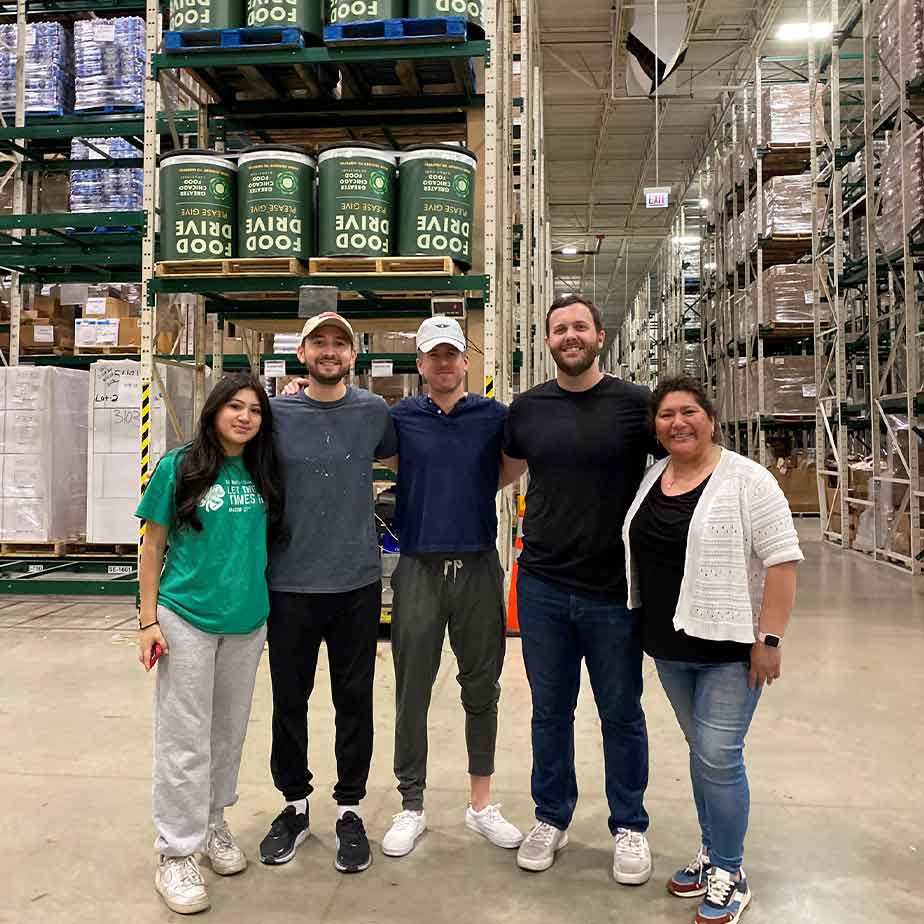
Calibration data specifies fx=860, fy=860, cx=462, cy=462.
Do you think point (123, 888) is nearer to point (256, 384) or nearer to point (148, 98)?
point (256, 384)

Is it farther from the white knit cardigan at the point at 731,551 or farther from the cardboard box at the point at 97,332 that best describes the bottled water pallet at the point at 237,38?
the white knit cardigan at the point at 731,551

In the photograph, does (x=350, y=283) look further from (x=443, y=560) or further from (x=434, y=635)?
(x=434, y=635)

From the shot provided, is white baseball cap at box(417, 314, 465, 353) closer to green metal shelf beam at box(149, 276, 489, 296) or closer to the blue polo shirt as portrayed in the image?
the blue polo shirt

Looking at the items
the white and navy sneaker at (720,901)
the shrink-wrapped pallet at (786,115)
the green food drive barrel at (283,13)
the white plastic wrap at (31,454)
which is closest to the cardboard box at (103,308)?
the white plastic wrap at (31,454)

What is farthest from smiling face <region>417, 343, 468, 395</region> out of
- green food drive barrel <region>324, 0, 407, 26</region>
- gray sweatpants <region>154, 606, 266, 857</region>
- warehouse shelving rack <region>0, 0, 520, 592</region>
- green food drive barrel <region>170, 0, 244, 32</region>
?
green food drive barrel <region>170, 0, 244, 32</region>

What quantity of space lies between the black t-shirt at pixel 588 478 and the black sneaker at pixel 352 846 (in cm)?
112

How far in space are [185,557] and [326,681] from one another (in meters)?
2.65


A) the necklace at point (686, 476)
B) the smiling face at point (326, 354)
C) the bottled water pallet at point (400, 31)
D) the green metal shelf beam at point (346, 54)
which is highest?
the bottled water pallet at point (400, 31)

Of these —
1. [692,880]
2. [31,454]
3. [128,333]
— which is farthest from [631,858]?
[128,333]

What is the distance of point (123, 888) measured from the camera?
9.45ft

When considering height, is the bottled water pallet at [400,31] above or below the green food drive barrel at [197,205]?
above

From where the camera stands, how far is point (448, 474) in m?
3.16

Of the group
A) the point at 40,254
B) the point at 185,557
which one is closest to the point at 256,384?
the point at 185,557

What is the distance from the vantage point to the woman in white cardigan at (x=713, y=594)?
2539 mm
